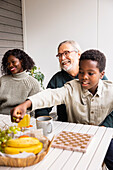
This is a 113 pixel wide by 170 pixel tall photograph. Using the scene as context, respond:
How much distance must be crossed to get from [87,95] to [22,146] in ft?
2.64

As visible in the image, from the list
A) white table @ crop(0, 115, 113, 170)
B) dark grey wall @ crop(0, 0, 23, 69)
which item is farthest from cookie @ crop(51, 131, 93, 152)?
dark grey wall @ crop(0, 0, 23, 69)

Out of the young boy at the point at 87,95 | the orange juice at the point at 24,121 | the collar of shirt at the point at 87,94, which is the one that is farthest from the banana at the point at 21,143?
the collar of shirt at the point at 87,94

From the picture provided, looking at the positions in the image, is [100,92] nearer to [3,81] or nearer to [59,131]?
[59,131]

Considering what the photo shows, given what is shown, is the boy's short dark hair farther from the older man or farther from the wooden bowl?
the wooden bowl

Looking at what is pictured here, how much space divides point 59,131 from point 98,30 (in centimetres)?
270

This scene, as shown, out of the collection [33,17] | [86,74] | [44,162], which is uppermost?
[33,17]

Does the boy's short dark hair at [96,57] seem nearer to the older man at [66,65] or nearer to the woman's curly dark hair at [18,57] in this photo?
the older man at [66,65]

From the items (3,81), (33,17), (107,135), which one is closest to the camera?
(107,135)

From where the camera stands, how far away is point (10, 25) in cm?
365

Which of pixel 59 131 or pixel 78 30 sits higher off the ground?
pixel 78 30

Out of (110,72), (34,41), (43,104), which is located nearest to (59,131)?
(43,104)

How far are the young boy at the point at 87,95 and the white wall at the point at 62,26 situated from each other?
2143 millimetres

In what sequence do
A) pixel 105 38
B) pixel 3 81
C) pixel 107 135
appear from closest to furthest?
pixel 107 135 → pixel 3 81 → pixel 105 38

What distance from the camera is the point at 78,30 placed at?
12.2 ft
